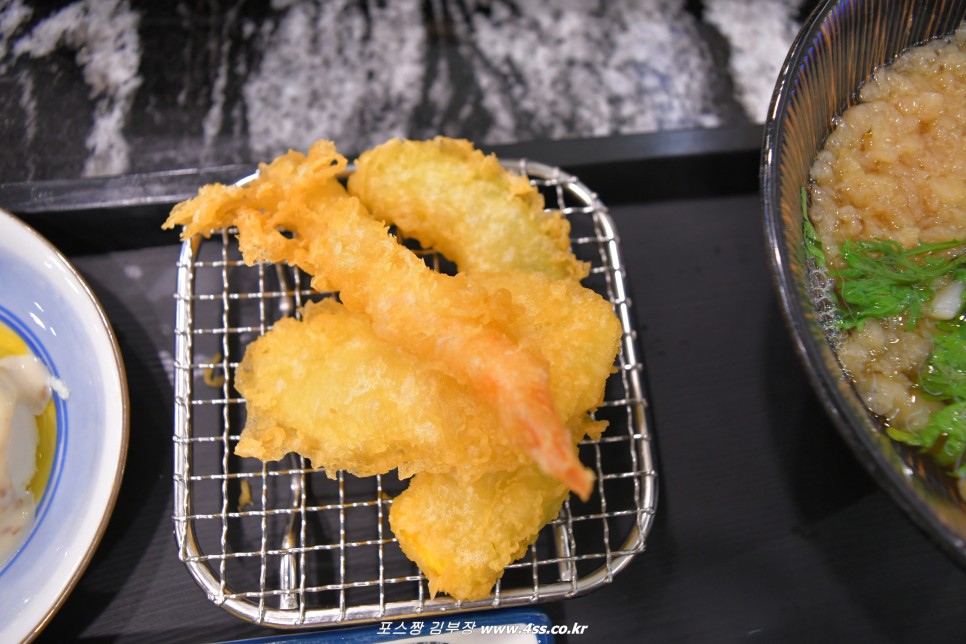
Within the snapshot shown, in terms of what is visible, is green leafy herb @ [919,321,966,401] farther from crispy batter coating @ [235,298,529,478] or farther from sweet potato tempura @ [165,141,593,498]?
crispy batter coating @ [235,298,529,478]

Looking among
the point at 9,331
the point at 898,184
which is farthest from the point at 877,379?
the point at 9,331

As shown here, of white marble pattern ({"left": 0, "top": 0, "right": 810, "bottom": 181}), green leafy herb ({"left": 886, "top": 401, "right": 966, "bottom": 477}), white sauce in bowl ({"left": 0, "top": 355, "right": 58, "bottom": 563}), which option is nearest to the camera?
green leafy herb ({"left": 886, "top": 401, "right": 966, "bottom": 477})

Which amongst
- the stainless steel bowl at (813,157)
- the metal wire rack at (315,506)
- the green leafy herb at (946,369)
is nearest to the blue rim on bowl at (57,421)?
the metal wire rack at (315,506)

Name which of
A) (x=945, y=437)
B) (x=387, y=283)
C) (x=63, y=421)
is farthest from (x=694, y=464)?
(x=63, y=421)

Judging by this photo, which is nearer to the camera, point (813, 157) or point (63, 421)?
point (813, 157)

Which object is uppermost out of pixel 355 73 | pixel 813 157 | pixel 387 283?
pixel 355 73

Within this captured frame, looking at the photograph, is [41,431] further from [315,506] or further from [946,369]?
[946,369]

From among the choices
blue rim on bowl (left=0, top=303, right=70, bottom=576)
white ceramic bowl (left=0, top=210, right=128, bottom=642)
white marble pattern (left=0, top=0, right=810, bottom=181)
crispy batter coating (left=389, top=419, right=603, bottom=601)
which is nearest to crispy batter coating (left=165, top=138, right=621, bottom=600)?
crispy batter coating (left=389, top=419, right=603, bottom=601)

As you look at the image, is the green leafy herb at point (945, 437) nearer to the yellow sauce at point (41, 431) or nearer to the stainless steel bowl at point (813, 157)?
the stainless steel bowl at point (813, 157)
